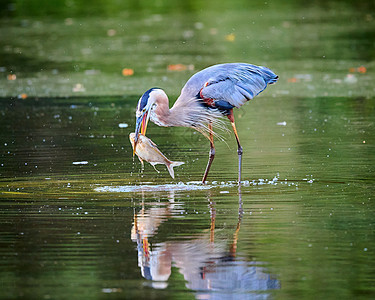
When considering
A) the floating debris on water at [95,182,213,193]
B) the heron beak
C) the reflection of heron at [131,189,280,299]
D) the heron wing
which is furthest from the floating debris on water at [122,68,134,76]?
the reflection of heron at [131,189,280,299]

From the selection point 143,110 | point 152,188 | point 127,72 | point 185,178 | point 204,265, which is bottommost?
point 127,72

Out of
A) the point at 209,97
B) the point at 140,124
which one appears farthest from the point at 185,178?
the point at 140,124

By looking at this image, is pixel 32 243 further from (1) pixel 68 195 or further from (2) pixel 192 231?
(1) pixel 68 195

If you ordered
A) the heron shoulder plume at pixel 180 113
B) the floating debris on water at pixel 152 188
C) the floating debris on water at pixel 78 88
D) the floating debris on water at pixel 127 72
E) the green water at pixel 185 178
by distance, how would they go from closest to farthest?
the green water at pixel 185 178
the floating debris on water at pixel 152 188
the heron shoulder plume at pixel 180 113
the floating debris on water at pixel 78 88
the floating debris on water at pixel 127 72

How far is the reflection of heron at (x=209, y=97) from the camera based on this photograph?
382 inches

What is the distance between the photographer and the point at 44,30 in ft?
82.8

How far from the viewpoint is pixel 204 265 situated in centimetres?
623

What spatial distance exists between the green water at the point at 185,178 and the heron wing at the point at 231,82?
2.75 feet

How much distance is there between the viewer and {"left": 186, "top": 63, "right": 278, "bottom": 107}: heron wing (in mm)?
10164

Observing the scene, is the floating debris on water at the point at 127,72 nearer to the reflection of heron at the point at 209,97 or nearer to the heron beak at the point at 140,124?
the reflection of heron at the point at 209,97

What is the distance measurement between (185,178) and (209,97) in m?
0.96

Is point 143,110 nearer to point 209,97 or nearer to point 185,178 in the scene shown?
point 185,178

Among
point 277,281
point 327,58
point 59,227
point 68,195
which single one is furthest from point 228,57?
point 277,281

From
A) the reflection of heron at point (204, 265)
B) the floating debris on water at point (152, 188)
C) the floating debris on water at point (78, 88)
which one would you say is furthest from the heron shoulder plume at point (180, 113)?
the floating debris on water at point (78, 88)
